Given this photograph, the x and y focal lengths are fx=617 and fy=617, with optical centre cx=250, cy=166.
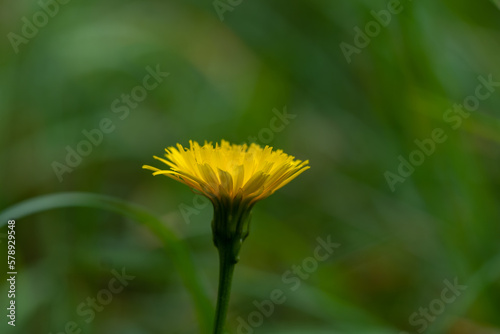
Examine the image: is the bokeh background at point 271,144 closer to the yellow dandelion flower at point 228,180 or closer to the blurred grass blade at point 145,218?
the blurred grass blade at point 145,218

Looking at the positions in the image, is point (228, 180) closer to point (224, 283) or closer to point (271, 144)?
point (224, 283)

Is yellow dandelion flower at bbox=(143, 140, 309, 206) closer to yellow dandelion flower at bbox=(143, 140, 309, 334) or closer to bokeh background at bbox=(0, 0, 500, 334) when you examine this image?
yellow dandelion flower at bbox=(143, 140, 309, 334)

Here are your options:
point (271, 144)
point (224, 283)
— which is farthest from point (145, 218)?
point (271, 144)

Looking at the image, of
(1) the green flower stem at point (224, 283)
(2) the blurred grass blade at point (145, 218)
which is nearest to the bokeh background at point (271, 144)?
(2) the blurred grass blade at point (145, 218)

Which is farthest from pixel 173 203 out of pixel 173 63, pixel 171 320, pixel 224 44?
pixel 224 44

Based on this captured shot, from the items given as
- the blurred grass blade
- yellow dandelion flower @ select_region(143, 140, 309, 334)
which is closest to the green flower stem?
yellow dandelion flower @ select_region(143, 140, 309, 334)
